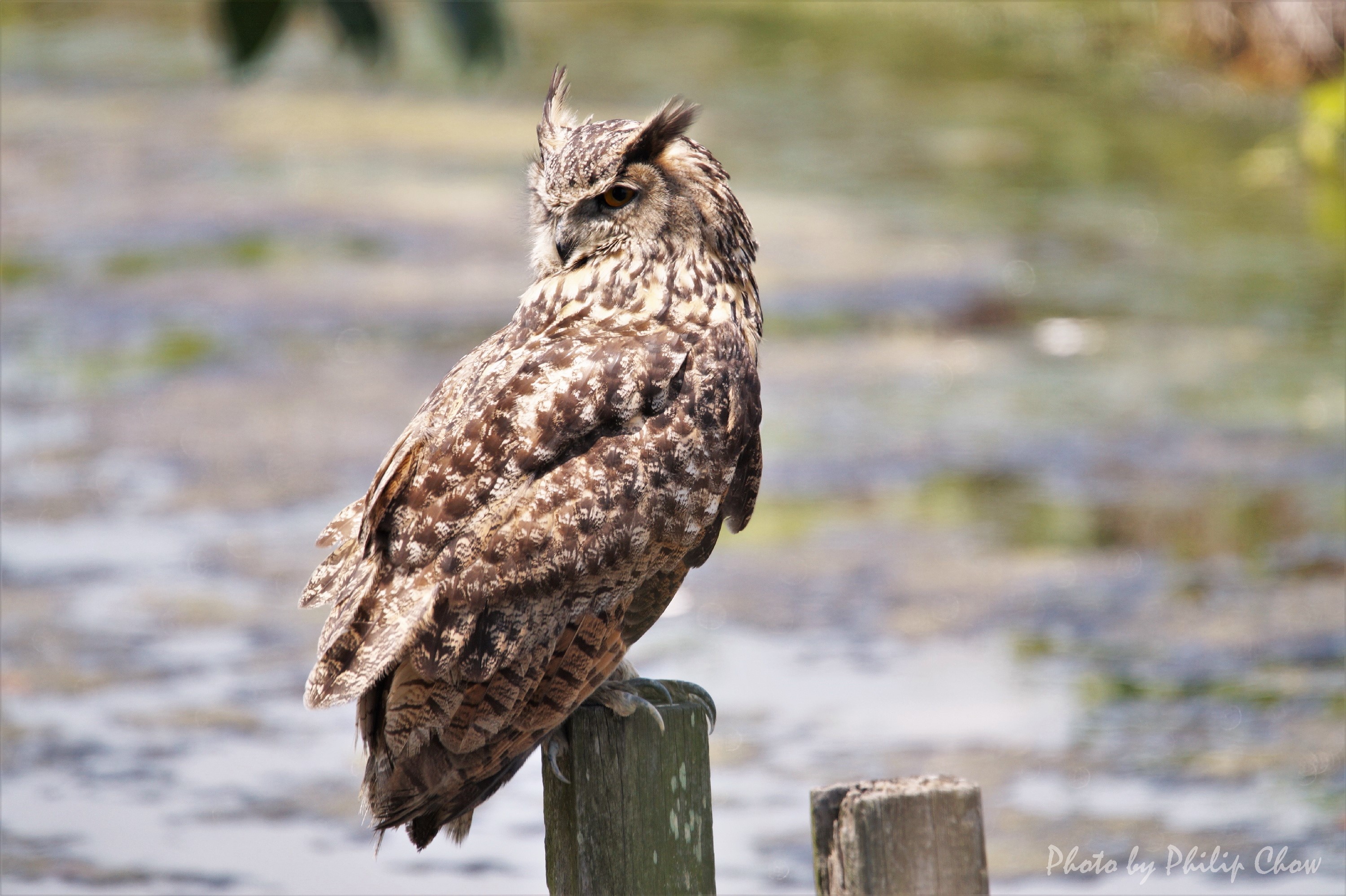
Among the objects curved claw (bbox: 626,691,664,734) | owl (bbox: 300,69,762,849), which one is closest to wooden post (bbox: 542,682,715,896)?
curved claw (bbox: 626,691,664,734)

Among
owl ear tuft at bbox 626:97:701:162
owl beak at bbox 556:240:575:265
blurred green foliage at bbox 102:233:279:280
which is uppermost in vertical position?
blurred green foliage at bbox 102:233:279:280

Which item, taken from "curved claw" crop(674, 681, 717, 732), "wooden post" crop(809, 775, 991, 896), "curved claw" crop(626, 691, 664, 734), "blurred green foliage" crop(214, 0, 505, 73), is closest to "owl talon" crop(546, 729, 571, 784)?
"curved claw" crop(626, 691, 664, 734)

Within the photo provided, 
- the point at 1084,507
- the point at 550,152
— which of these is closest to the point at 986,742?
the point at 1084,507

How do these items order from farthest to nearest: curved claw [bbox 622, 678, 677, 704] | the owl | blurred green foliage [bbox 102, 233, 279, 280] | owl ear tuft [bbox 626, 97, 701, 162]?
1. blurred green foliage [bbox 102, 233, 279, 280]
2. owl ear tuft [bbox 626, 97, 701, 162]
3. curved claw [bbox 622, 678, 677, 704]
4. the owl

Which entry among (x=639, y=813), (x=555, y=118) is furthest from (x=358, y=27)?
(x=639, y=813)

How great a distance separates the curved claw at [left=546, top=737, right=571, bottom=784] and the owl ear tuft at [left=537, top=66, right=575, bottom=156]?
106cm

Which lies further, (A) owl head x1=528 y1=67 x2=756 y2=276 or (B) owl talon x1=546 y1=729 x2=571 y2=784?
(A) owl head x1=528 y1=67 x2=756 y2=276

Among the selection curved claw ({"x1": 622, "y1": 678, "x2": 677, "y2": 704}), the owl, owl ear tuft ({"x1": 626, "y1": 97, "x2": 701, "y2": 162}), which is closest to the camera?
the owl

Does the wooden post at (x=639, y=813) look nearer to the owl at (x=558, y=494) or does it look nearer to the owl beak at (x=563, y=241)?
the owl at (x=558, y=494)

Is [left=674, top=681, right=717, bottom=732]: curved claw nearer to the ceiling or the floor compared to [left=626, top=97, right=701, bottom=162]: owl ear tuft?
nearer to the floor

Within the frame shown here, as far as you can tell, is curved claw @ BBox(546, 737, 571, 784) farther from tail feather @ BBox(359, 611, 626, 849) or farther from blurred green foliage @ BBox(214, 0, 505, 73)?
blurred green foliage @ BBox(214, 0, 505, 73)

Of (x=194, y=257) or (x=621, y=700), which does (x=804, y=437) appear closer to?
(x=194, y=257)

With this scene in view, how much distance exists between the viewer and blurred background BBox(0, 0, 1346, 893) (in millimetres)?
4969

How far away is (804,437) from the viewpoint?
8.05m
